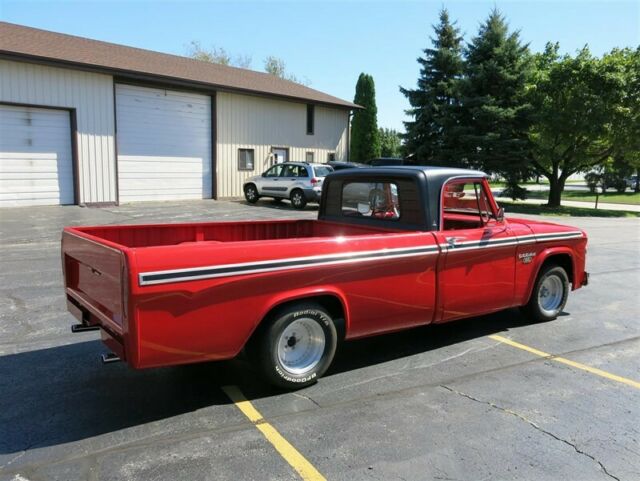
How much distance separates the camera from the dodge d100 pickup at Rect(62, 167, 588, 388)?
3.36 meters

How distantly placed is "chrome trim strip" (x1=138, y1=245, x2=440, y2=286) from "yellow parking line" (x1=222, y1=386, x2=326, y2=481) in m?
1.01

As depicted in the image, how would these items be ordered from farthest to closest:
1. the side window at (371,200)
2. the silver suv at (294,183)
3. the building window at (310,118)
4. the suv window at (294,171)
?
1. the building window at (310,118)
2. the suv window at (294,171)
3. the silver suv at (294,183)
4. the side window at (371,200)

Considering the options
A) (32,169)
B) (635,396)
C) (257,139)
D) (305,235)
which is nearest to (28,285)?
(305,235)

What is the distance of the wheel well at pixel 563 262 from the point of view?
6.00 meters

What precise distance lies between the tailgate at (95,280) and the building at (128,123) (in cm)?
1475

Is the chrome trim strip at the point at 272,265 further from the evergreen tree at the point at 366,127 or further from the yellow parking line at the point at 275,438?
the evergreen tree at the point at 366,127

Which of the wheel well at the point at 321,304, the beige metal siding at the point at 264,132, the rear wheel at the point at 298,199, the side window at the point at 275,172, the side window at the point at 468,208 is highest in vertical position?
the beige metal siding at the point at 264,132

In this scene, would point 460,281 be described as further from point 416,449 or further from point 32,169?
point 32,169

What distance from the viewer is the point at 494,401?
157 inches

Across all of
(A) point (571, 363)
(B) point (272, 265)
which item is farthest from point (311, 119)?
(B) point (272, 265)

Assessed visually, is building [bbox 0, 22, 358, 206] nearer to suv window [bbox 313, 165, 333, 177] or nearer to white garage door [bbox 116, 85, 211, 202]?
white garage door [bbox 116, 85, 211, 202]

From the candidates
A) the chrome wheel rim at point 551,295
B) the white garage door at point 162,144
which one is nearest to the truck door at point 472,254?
the chrome wheel rim at point 551,295

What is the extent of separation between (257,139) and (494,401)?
2172cm

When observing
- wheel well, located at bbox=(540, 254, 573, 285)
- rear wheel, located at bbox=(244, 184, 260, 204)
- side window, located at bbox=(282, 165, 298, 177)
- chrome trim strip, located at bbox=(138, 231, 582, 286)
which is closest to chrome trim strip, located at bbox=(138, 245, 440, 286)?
chrome trim strip, located at bbox=(138, 231, 582, 286)
